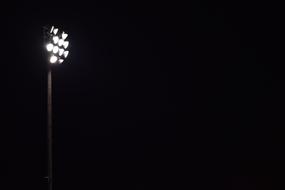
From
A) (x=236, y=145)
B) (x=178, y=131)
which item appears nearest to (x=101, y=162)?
(x=178, y=131)

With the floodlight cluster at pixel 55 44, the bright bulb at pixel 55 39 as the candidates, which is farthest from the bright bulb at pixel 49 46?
the bright bulb at pixel 55 39

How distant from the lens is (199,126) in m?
19.9

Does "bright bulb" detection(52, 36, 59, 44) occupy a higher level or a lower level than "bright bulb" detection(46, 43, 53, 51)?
higher

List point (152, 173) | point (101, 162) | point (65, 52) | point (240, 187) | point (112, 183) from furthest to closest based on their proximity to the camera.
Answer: point (101, 162) < point (152, 173) < point (112, 183) < point (240, 187) < point (65, 52)

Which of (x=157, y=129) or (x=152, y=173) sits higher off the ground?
(x=157, y=129)

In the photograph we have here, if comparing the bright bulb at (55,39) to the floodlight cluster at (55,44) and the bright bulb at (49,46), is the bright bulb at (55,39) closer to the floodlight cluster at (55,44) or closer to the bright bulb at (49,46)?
the floodlight cluster at (55,44)

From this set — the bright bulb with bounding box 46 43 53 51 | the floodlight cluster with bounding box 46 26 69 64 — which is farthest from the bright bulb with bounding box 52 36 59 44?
the bright bulb with bounding box 46 43 53 51

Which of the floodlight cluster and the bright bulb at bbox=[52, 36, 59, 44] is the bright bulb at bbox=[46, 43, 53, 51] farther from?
the bright bulb at bbox=[52, 36, 59, 44]

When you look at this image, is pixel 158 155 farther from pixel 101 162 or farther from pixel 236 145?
pixel 236 145

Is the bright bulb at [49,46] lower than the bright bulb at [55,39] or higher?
lower

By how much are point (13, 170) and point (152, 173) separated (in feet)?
19.6

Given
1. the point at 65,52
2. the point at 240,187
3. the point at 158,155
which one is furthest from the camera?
the point at 158,155

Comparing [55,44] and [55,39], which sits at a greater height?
[55,39]

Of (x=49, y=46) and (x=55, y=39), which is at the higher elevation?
(x=55, y=39)
